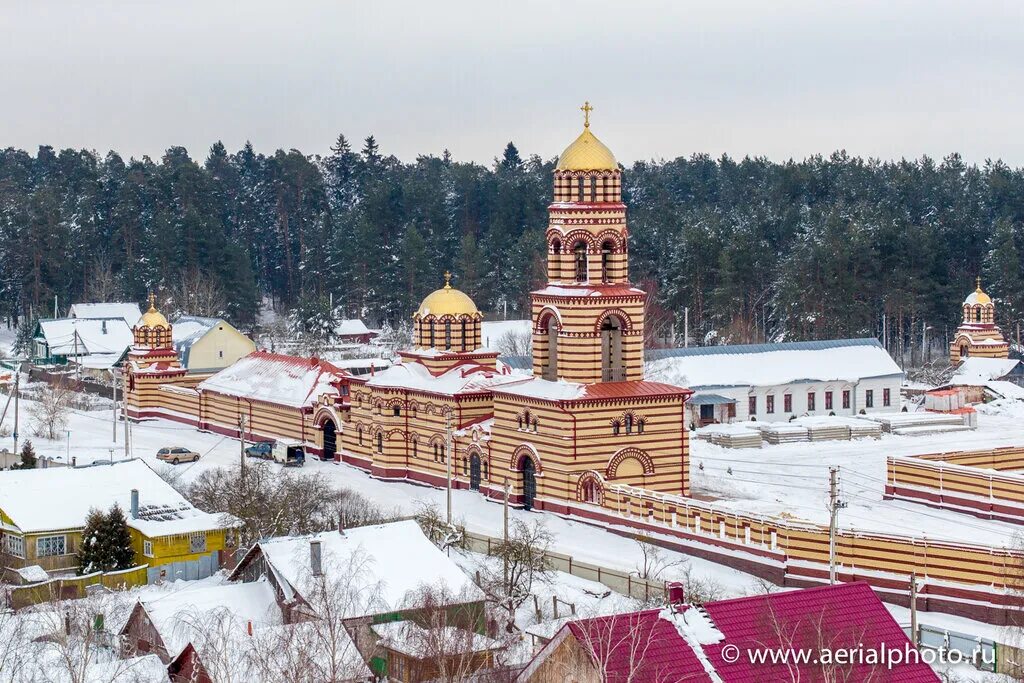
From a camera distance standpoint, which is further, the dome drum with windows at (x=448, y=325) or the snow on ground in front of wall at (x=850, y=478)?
the dome drum with windows at (x=448, y=325)

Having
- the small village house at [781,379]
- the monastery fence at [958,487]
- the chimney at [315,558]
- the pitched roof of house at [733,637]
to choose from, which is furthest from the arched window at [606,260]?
the pitched roof of house at [733,637]

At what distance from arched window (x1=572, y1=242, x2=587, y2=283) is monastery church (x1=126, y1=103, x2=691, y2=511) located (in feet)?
0.10

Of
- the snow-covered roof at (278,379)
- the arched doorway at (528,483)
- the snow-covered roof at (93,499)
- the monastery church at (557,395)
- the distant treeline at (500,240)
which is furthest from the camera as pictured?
the distant treeline at (500,240)

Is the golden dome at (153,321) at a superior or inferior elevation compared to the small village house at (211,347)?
superior

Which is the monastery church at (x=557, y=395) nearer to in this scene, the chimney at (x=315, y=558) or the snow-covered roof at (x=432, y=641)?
the chimney at (x=315, y=558)

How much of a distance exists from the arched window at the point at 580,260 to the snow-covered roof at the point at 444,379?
4.43 meters

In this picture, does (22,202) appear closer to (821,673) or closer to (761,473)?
(761,473)

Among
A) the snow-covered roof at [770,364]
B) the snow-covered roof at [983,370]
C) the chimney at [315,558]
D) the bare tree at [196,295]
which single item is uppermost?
the bare tree at [196,295]

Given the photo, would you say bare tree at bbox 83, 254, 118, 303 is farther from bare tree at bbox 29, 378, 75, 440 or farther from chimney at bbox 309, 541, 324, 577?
chimney at bbox 309, 541, 324, 577

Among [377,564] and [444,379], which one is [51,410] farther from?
[377,564]

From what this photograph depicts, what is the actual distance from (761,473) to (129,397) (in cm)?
2809

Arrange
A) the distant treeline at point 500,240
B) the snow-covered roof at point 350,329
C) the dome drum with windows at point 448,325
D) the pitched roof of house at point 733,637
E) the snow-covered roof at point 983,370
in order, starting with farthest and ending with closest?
1. the snow-covered roof at point 350,329
2. the distant treeline at point 500,240
3. the snow-covered roof at point 983,370
4. the dome drum with windows at point 448,325
5. the pitched roof of house at point 733,637

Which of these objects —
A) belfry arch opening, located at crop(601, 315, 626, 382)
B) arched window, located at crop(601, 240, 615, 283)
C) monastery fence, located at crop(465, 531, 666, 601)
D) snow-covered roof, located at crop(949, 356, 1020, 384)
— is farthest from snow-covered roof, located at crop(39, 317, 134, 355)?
monastery fence, located at crop(465, 531, 666, 601)

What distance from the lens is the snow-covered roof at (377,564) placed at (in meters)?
33.1
